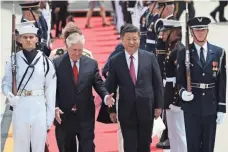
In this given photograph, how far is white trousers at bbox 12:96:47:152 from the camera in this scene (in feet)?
Answer: 25.6

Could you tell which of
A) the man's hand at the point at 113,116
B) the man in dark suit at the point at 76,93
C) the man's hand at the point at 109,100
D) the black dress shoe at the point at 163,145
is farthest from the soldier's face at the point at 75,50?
the black dress shoe at the point at 163,145

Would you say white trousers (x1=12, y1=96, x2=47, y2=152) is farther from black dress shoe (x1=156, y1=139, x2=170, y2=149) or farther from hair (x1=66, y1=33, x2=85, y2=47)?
black dress shoe (x1=156, y1=139, x2=170, y2=149)

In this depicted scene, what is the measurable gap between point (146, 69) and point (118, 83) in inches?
14.0

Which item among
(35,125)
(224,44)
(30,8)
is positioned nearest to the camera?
(35,125)

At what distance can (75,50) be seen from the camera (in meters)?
7.94

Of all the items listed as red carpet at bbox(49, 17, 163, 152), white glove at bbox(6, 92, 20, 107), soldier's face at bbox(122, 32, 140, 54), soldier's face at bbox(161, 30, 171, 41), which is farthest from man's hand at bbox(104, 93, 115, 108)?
soldier's face at bbox(161, 30, 171, 41)

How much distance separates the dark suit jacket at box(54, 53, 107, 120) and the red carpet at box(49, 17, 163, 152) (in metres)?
1.42

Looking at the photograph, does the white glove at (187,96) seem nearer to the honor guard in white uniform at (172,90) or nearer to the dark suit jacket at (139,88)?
the dark suit jacket at (139,88)

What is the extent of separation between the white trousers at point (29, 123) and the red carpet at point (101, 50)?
5.62 feet

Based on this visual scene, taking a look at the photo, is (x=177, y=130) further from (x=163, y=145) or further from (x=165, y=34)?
(x=165, y=34)

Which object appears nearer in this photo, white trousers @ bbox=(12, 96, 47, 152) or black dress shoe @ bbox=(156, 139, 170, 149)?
white trousers @ bbox=(12, 96, 47, 152)

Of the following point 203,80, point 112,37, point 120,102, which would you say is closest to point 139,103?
point 120,102

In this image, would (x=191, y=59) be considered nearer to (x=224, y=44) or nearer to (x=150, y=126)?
(x=150, y=126)

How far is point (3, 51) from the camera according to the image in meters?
17.8
